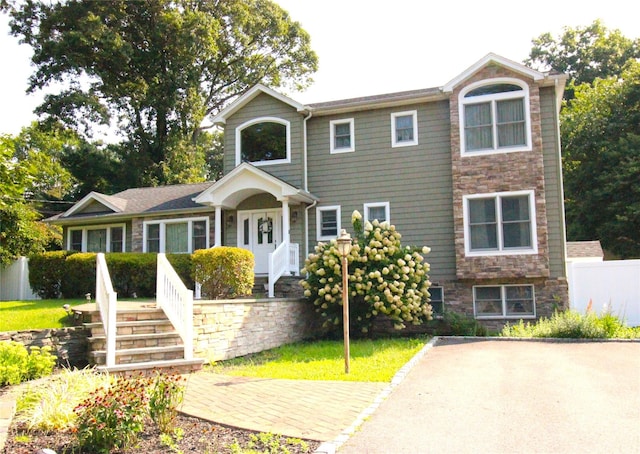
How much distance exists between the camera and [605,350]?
10625 mm

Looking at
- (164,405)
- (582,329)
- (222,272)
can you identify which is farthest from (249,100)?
(164,405)

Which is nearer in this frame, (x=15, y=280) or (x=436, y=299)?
(x=436, y=299)

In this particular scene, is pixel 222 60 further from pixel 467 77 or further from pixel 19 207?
pixel 467 77

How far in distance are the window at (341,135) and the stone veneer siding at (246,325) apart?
5.09 metres

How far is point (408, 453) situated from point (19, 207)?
18299mm

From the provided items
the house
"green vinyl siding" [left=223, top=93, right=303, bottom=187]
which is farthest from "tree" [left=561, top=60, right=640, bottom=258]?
"green vinyl siding" [left=223, top=93, right=303, bottom=187]

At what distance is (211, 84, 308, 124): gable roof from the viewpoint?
53.8 feet

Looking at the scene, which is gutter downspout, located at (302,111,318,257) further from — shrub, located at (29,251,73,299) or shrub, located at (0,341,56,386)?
shrub, located at (0,341,56,386)

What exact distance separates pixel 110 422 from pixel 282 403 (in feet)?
7.51

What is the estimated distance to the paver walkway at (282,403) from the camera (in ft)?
18.7

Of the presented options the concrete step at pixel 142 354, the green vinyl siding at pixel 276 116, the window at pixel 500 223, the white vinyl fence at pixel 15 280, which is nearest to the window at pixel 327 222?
the green vinyl siding at pixel 276 116

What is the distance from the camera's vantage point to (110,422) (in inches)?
196

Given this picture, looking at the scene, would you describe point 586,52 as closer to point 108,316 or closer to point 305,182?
point 305,182

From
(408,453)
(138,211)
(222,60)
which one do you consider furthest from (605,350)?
(222,60)
